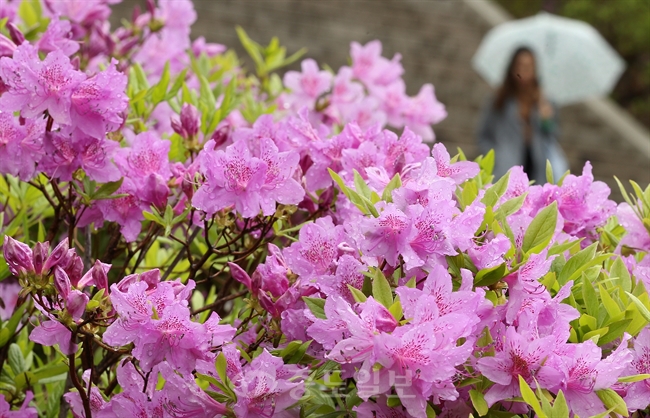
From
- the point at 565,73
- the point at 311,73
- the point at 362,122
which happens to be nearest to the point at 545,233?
the point at 362,122

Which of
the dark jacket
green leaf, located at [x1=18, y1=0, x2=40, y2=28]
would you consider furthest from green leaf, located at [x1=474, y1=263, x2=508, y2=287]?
the dark jacket

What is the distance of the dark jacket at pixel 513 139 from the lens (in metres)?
5.47

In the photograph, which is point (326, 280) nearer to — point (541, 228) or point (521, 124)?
point (541, 228)

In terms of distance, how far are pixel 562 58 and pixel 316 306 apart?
652 cm

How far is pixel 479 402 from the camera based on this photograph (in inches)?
32.5

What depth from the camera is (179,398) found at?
2.87 ft

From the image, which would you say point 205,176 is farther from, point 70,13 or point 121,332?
point 70,13

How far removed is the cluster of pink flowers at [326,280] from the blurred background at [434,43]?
5946 millimetres

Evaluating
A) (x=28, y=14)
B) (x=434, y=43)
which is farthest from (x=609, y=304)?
(x=434, y=43)

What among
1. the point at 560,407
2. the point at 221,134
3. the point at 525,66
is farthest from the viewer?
the point at 525,66

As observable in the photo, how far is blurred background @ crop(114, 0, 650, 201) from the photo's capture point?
741cm

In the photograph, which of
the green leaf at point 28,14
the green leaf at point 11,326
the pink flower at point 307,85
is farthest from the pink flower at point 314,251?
the green leaf at point 28,14

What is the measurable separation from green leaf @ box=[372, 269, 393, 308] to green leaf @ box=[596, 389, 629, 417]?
0.24 meters

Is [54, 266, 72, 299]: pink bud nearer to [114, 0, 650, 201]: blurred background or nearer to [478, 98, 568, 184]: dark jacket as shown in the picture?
[478, 98, 568, 184]: dark jacket
